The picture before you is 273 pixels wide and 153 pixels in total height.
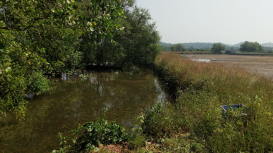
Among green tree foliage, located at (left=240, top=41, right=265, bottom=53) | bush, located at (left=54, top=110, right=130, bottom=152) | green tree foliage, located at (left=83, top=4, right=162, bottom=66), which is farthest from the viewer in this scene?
green tree foliage, located at (left=240, top=41, right=265, bottom=53)

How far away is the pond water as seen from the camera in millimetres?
4805

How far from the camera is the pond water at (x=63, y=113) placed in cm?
480

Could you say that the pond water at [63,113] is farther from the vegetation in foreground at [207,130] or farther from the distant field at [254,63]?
the distant field at [254,63]

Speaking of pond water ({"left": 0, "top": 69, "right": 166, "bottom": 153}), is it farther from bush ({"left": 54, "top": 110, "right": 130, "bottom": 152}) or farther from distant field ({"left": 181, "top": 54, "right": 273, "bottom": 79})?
distant field ({"left": 181, "top": 54, "right": 273, "bottom": 79})

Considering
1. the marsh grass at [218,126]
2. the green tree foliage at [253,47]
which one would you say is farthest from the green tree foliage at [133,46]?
the green tree foliage at [253,47]

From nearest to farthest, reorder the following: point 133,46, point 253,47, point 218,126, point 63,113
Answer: point 218,126 < point 63,113 < point 133,46 < point 253,47

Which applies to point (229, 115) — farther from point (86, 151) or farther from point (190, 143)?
point (86, 151)

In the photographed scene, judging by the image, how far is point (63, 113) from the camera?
695 cm

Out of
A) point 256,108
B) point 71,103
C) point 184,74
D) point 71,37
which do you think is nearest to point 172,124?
point 256,108

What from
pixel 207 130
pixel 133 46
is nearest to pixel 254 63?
pixel 133 46

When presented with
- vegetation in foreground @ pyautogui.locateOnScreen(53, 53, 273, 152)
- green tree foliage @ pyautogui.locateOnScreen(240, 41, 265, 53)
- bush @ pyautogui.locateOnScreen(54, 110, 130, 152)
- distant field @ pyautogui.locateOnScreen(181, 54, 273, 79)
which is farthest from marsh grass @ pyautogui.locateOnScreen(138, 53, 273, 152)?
green tree foliage @ pyautogui.locateOnScreen(240, 41, 265, 53)

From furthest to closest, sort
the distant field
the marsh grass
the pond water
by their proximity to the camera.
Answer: the distant field → the pond water → the marsh grass

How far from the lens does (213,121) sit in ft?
13.2

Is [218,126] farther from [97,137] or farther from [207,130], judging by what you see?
[97,137]
